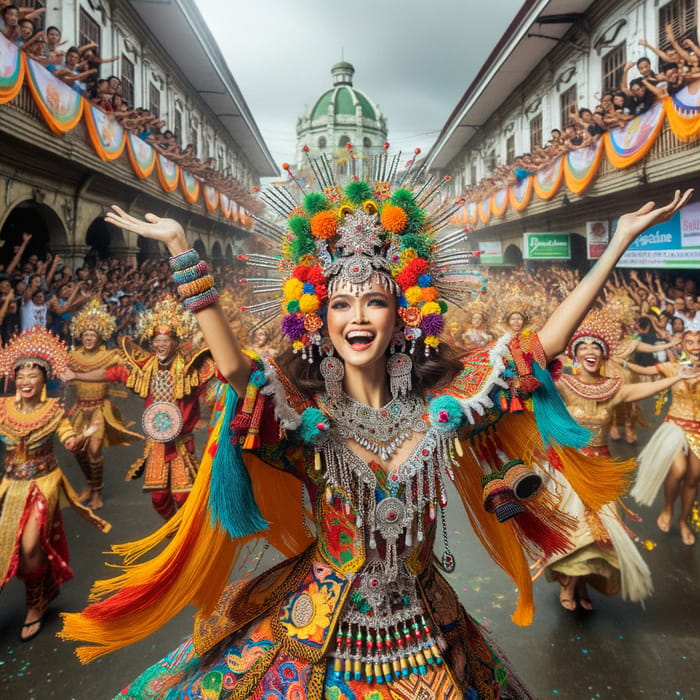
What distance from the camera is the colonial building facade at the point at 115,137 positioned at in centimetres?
709

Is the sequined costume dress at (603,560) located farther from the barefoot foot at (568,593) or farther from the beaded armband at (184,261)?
the beaded armband at (184,261)

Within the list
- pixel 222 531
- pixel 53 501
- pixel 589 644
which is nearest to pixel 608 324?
pixel 589 644

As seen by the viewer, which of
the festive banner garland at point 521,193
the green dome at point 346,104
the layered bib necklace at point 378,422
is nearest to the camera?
the layered bib necklace at point 378,422

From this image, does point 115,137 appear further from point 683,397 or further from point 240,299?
point 683,397

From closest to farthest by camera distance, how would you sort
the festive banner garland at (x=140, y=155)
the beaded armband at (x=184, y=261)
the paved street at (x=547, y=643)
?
the beaded armband at (x=184, y=261) < the paved street at (x=547, y=643) < the festive banner garland at (x=140, y=155)

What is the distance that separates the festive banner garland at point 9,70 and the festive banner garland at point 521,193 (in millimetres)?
9946

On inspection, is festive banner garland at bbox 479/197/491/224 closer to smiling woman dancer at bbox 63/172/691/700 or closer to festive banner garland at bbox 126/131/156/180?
festive banner garland at bbox 126/131/156/180

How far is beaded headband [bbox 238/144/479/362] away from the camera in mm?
1994

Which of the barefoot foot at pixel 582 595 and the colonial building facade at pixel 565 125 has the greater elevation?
the colonial building facade at pixel 565 125

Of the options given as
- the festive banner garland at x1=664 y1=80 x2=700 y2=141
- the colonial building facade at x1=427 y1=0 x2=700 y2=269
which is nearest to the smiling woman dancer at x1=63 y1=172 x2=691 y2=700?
the festive banner garland at x1=664 y1=80 x2=700 y2=141

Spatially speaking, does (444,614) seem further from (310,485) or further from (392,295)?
(392,295)

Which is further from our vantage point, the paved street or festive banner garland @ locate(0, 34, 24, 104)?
festive banner garland @ locate(0, 34, 24, 104)

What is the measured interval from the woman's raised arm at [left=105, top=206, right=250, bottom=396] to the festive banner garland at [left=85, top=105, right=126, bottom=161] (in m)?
8.04

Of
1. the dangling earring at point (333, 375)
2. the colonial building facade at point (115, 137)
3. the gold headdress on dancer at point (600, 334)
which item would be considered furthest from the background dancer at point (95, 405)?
the gold headdress on dancer at point (600, 334)
